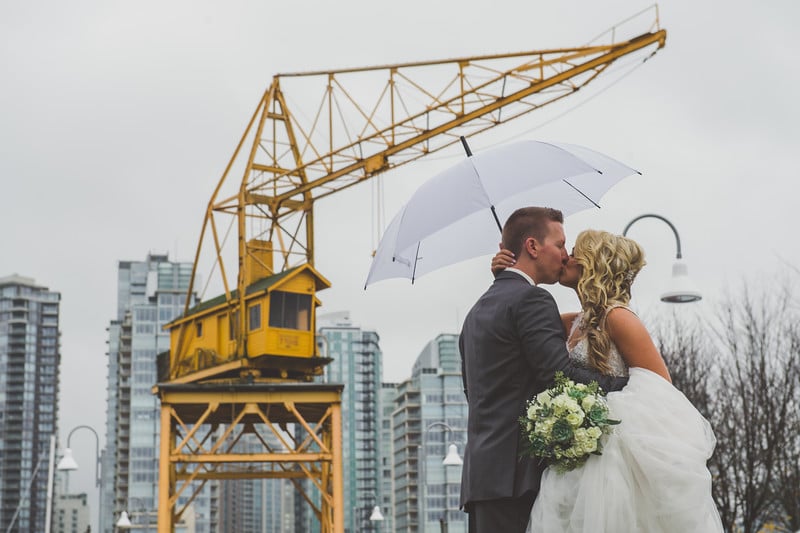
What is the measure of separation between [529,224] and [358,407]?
6869 inches

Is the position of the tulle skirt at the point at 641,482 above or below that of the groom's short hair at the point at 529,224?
below

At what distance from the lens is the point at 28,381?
14450 centimetres

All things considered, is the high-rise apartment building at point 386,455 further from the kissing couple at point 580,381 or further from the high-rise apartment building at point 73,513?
the kissing couple at point 580,381

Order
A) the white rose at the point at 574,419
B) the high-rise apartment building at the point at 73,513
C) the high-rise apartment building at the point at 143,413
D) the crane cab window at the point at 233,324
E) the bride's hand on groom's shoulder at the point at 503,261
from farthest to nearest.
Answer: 1. the high-rise apartment building at the point at 73,513
2. the high-rise apartment building at the point at 143,413
3. the crane cab window at the point at 233,324
4. the bride's hand on groom's shoulder at the point at 503,261
5. the white rose at the point at 574,419

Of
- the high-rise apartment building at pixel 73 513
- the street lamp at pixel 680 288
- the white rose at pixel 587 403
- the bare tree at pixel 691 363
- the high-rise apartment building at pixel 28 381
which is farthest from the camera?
the high-rise apartment building at pixel 73 513

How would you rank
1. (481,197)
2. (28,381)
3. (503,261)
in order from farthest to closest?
(28,381) < (481,197) < (503,261)

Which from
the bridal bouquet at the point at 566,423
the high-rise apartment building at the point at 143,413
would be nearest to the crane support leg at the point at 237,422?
the bridal bouquet at the point at 566,423

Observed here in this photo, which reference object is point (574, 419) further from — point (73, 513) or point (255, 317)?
point (73, 513)

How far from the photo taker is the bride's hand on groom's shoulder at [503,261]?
5.25m

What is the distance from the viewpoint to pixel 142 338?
121062mm

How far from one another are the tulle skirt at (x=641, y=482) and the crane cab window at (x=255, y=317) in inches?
1113

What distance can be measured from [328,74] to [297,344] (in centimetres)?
1129

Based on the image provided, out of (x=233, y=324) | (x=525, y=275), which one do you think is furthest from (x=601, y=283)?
(x=233, y=324)

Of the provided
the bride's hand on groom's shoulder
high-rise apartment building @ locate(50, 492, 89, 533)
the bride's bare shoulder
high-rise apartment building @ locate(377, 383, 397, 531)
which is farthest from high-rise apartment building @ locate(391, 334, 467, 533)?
the bride's hand on groom's shoulder
